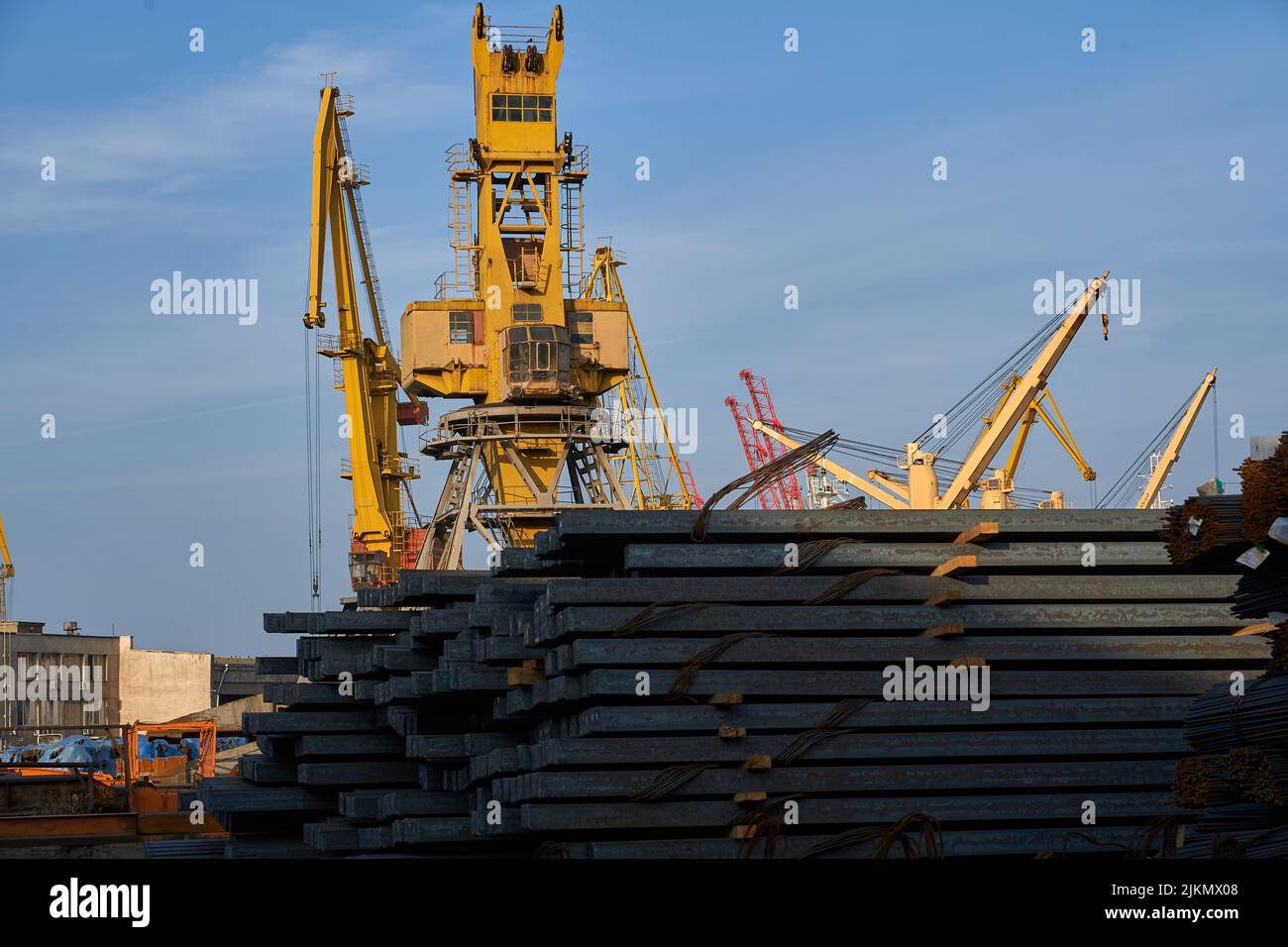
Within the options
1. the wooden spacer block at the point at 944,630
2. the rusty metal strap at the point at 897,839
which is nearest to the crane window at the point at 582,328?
the wooden spacer block at the point at 944,630

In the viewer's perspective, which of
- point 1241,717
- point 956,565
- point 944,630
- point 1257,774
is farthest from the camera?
point 956,565

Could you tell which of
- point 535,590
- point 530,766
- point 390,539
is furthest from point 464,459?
point 530,766

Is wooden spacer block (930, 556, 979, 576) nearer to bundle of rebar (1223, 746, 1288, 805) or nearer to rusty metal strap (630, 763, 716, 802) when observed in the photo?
rusty metal strap (630, 763, 716, 802)

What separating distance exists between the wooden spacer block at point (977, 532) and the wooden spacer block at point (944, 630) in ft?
3.27

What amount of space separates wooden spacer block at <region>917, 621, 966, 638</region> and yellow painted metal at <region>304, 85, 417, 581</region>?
119 feet

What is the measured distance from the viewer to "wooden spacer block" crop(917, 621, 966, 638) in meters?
15.2

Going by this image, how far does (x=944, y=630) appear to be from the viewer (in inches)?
601

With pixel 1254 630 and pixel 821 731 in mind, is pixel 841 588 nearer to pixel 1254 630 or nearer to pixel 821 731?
pixel 821 731

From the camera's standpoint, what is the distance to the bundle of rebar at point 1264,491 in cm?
1109

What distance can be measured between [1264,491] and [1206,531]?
0.66 metres

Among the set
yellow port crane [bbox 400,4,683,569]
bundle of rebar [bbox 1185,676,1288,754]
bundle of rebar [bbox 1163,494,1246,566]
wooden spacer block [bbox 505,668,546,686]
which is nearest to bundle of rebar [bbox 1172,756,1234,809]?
bundle of rebar [bbox 1185,676,1288,754]

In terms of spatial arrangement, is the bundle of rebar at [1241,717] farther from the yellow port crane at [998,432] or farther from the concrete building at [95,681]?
the concrete building at [95,681]

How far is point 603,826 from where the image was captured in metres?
14.5

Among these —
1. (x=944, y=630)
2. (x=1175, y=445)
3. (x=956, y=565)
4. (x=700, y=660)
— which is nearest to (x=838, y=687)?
(x=944, y=630)
